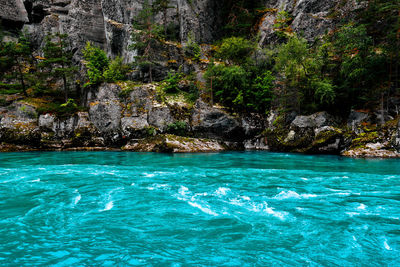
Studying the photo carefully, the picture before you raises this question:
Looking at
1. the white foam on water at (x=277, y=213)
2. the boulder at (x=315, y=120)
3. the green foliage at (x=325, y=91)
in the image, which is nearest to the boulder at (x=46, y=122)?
the boulder at (x=315, y=120)

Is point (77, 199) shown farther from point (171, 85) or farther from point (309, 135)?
point (171, 85)

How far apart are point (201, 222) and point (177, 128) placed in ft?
65.2

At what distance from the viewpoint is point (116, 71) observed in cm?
3048

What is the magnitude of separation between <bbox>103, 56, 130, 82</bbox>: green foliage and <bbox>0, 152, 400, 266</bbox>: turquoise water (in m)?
21.1

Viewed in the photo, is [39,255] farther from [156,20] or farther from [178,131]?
[156,20]

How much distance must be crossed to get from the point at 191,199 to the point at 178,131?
18.1 m

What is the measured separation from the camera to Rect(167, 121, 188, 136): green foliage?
991 inches

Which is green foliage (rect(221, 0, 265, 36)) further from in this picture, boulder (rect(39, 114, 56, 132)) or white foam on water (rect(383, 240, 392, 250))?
white foam on water (rect(383, 240, 392, 250))

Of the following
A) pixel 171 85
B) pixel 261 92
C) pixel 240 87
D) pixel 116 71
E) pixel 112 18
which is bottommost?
pixel 261 92

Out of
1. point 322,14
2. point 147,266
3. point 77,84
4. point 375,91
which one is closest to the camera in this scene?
point 147,266

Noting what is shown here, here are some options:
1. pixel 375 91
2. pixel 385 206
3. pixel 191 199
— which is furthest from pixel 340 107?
pixel 191 199

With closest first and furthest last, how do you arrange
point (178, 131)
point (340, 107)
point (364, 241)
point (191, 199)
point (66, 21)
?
point (364, 241), point (191, 199), point (340, 107), point (178, 131), point (66, 21)

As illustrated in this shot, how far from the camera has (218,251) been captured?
4262mm

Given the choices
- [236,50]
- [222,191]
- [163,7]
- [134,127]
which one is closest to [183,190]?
[222,191]
